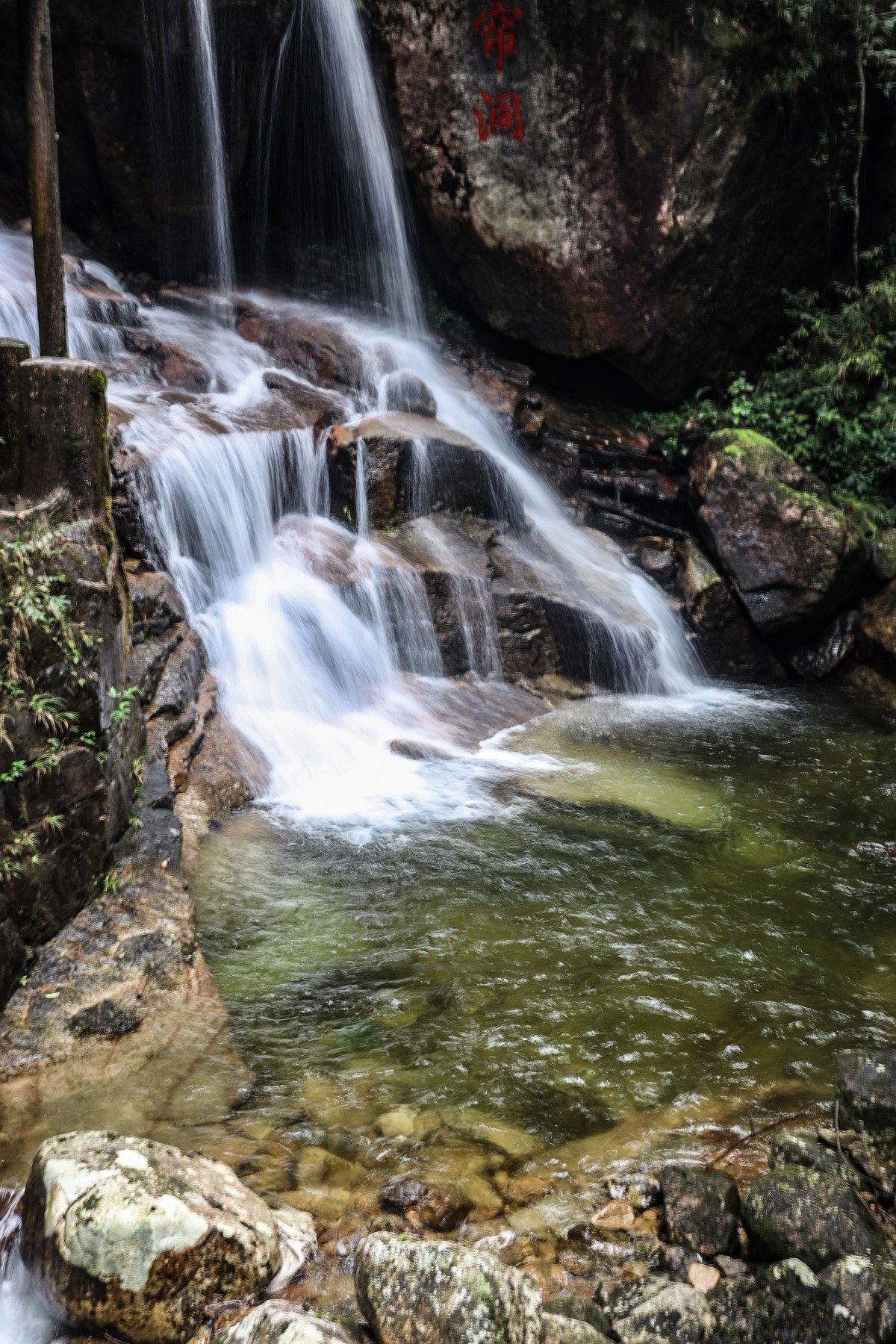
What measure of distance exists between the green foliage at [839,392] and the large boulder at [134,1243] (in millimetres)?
11548

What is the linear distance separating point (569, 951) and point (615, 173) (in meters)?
11.1

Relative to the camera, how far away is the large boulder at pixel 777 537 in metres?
11.3

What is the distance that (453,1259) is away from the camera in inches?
106

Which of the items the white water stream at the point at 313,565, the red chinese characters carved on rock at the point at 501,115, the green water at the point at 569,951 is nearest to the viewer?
the green water at the point at 569,951

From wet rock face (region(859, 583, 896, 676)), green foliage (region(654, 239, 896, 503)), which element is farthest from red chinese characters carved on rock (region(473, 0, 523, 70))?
wet rock face (region(859, 583, 896, 676))

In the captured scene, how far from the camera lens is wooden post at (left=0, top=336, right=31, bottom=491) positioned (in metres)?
5.01

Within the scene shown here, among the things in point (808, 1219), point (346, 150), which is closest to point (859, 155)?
point (346, 150)

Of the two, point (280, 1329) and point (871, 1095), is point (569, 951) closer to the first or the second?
point (871, 1095)

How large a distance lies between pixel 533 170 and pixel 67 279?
254 inches

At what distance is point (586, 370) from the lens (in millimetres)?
14641

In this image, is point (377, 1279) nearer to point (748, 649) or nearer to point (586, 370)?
point (748, 649)

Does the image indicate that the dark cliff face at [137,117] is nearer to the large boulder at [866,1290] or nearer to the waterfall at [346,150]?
the waterfall at [346,150]

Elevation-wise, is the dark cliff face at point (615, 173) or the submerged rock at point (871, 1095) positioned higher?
the dark cliff face at point (615, 173)

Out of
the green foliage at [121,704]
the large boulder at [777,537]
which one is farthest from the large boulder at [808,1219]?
the large boulder at [777,537]
